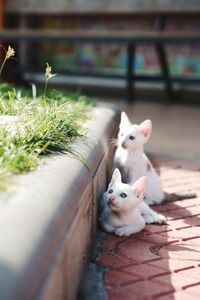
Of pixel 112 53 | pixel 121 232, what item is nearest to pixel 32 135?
pixel 121 232

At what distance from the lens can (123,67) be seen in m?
8.52

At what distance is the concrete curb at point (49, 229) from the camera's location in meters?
1.33

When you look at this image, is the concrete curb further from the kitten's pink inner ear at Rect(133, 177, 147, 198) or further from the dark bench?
the dark bench

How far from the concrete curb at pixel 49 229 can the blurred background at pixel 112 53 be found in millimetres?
4557

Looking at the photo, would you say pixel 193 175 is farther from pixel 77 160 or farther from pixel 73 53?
pixel 73 53

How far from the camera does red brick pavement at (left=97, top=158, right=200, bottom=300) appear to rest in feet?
6.53

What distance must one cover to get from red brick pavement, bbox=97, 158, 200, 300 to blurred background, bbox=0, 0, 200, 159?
390cm

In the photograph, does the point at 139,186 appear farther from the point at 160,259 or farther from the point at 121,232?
the point at 160,259

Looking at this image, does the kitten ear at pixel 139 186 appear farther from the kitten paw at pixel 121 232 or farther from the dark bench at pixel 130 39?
the dark bench at pixel 130 39

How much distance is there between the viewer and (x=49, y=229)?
5.06 ft

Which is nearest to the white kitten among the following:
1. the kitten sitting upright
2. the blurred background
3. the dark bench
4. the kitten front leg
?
the kitten sitting upright

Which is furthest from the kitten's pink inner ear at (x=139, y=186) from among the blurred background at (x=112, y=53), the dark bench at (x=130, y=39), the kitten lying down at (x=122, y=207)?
the blurred background at (x=112, y=53)

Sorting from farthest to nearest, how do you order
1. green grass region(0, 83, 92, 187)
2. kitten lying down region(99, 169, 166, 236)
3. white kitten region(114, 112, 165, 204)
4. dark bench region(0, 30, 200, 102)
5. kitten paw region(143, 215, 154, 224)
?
1. dark bench region(0, 30, 200, 102)
2. white kitten region(114, 112, 165, 204)
3. kitten paw region(143, 215, 154, 224)
4. kitten lying down region(99, 169, 166, 236)
5. green grass region(0, 83, 92, 187)

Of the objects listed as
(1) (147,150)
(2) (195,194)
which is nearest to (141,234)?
(2) (195,194)
